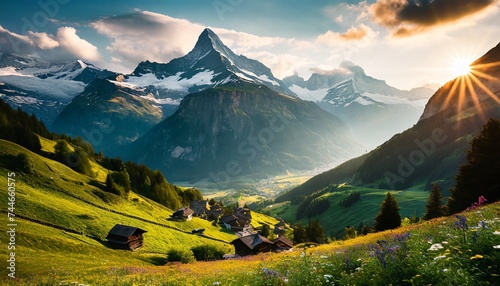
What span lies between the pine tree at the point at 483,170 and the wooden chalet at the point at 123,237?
61247 mm

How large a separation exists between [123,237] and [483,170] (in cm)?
6577

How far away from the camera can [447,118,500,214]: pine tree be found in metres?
42.2

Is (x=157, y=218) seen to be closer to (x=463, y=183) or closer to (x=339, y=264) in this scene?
(x=463, y=183)

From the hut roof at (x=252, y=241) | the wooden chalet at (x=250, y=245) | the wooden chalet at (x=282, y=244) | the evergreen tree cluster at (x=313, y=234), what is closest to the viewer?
the wooden chalet at (x=250, y=245)

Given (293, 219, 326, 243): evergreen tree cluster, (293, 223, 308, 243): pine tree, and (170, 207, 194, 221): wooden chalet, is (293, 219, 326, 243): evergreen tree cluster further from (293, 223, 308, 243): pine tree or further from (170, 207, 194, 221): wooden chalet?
(170, 207, 194, 221): wooden chalet

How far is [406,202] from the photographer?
17525cm

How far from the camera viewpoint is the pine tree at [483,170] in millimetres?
42250

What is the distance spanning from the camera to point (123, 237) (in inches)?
2499

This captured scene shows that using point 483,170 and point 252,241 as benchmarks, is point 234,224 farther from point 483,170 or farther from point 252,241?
point 483,170

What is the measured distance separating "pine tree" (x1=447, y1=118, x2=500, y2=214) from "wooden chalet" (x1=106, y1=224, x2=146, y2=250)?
61247mm

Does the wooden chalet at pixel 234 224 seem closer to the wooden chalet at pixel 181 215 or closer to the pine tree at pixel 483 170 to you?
the wooden chalet at pixel 181 215

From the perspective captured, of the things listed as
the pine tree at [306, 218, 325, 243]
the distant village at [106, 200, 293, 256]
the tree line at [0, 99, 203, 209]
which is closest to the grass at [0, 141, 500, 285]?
the distant village at [106, 200, 293, 256]

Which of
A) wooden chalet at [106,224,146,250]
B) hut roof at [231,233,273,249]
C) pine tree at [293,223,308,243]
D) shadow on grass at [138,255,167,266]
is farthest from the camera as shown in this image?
pine tree at [293,223,308,243]

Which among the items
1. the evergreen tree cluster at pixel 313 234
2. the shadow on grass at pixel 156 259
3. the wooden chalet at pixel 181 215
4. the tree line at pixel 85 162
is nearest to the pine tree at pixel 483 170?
the shadow on grass at pixel 156 259
